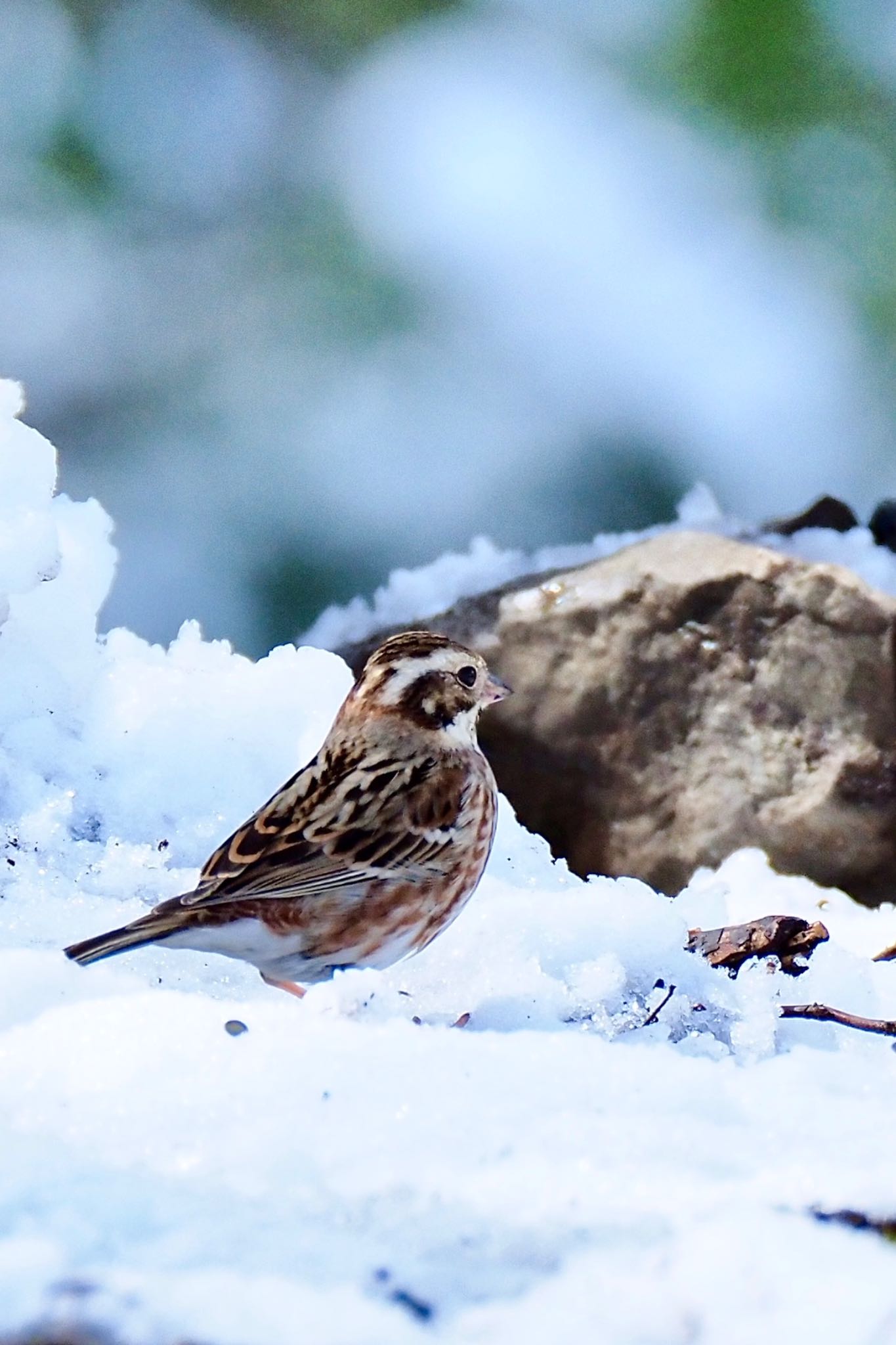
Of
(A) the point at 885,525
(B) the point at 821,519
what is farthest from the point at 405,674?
(A) the point at 885,525

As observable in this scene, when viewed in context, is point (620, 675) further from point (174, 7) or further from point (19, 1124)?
point (174, 7)

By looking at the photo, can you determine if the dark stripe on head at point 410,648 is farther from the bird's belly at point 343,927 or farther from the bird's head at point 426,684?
the bird's belly at point 343,927

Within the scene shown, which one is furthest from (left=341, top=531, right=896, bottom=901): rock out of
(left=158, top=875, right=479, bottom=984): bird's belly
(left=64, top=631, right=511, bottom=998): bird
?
(left=158, top=875, right=479, bottom=984): bird's belly

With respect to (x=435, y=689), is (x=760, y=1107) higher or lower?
lower

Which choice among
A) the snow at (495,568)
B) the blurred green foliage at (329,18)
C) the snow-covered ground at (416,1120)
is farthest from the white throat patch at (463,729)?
the blurred green foliage at (329,18)

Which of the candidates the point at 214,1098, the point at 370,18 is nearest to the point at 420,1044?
the point at 214,1098

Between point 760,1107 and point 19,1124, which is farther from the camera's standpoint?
point 760,1107

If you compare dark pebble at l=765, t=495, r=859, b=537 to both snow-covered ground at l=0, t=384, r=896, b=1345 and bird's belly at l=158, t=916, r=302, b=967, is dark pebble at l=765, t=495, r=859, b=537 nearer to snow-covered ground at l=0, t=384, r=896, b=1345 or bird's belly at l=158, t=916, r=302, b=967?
snow-covered ground at l=0, t=384, r=896, b=1345
